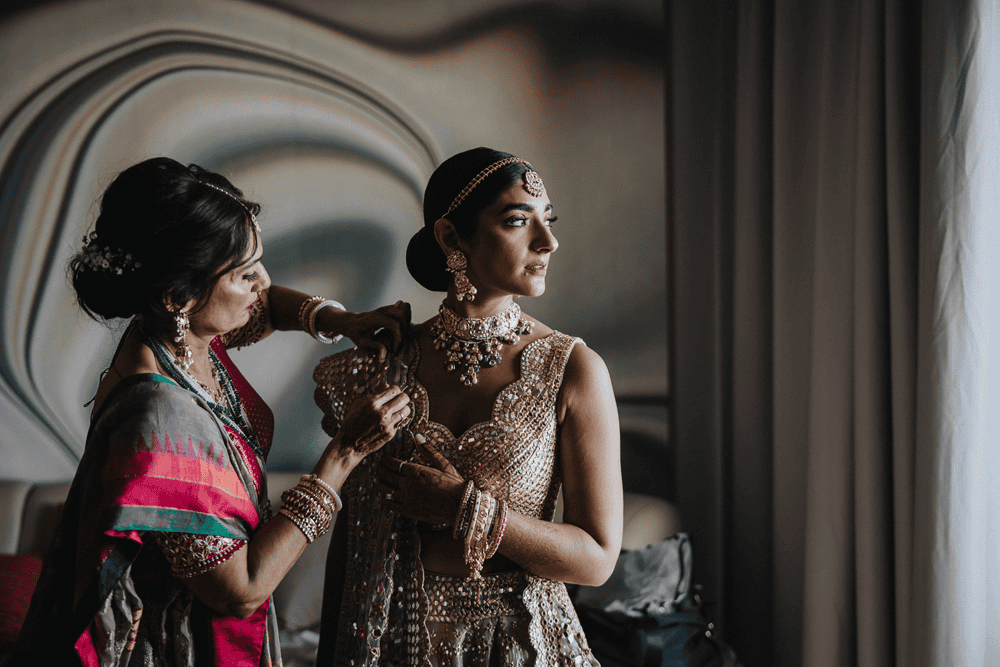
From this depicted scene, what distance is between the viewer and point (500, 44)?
2.88m

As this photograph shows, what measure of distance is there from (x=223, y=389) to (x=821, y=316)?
173 cm

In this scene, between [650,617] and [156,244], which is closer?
[156,244]

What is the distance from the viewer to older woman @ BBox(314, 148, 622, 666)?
123 centimetres

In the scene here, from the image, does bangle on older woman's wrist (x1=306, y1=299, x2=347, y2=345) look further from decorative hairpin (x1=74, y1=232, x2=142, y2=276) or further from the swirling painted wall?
the swirling painted wall

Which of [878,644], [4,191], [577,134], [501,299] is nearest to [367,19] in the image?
[577,134]

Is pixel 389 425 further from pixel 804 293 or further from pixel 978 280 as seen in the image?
pixel 804 293

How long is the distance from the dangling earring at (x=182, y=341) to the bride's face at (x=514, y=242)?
52 cm

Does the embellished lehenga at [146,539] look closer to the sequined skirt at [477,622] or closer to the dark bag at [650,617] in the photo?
the sequined skirt at [477,622]

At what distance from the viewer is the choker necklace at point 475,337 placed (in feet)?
4.44

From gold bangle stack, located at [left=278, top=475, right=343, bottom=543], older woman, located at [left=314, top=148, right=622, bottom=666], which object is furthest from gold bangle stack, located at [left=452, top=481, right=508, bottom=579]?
gold bangle stack, located at [left=278, top=475, right=343, bottom=543]

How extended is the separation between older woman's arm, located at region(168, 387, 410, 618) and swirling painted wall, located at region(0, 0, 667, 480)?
157cm

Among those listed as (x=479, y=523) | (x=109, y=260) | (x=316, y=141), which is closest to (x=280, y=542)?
(x=479, y=523)

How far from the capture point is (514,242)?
52.2 inches

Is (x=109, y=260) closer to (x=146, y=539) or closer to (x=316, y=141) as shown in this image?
Result: (x=146, y=539)
